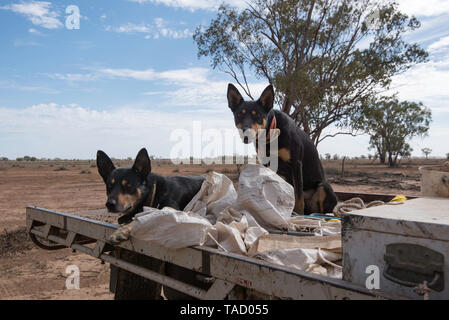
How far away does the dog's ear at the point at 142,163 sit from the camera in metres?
2.98

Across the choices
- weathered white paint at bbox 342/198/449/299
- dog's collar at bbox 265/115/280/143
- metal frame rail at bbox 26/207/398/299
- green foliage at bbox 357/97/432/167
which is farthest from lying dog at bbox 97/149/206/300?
green foliage at bbox 357/97/432/167

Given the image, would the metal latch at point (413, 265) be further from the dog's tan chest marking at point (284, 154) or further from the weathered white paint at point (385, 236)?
the dog's tan chest marking at point (284, 154)

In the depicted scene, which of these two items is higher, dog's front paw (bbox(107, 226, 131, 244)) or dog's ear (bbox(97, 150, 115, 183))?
dog's ear (bbox(97, 150, 115, 183))

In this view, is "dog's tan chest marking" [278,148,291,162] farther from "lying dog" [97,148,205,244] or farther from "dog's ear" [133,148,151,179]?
"dog's ear" [133,148,151,179]

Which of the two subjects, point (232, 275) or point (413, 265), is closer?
point (413, 265)

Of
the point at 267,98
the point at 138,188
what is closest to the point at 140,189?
the point at 138,188

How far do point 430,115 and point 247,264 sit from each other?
41573mm

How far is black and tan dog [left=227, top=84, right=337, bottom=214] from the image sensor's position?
145 inches

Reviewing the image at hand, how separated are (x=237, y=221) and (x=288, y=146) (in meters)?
1.66

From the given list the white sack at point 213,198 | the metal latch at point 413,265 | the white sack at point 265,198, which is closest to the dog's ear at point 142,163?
the white sack at point 213,198

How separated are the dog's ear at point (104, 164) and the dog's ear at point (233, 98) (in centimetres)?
155

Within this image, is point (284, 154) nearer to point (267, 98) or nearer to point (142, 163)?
point (267, 98)

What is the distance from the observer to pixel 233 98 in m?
3.96

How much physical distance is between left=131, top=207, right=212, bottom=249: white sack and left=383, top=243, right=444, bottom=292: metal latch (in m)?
1.02
